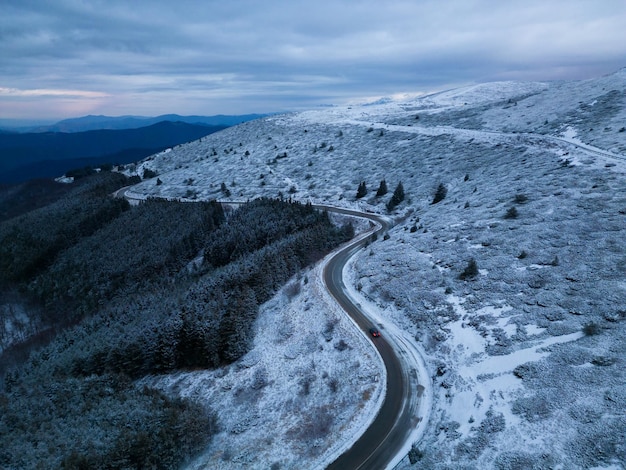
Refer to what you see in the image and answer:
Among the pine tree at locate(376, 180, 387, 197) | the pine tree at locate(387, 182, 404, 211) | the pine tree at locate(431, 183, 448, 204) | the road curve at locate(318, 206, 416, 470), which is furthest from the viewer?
the pine tree at locate(376, 180, 387, 197)

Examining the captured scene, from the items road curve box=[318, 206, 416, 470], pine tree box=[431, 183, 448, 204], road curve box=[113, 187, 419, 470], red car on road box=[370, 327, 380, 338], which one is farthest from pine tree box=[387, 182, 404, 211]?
red car on road box=[370, 327, 380, 338]

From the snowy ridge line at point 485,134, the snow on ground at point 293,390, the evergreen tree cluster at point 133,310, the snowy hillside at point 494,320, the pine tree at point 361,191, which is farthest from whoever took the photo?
the pine tree at point 361,191

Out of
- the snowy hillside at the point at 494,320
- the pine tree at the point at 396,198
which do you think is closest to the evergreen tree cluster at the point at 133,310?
the snowy hillside at the point at 494,320

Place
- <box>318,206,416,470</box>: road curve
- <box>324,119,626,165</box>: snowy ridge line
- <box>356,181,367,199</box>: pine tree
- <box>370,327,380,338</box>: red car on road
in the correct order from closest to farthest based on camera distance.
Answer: <box>318,206,416,470</box>: road curve
<box>370,327,380,338</box>: red car on road
<box>324,119,626,165</box>: snowy ridge line
<box>356,181,367,199</box>: pine tree

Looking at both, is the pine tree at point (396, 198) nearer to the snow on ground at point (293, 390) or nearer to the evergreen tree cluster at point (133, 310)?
the evergreen tree cluster at point (133, 310)

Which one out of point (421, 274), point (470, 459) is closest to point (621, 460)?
point (470, 459)

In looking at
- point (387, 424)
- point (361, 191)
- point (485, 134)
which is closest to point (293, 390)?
point (387, 424)

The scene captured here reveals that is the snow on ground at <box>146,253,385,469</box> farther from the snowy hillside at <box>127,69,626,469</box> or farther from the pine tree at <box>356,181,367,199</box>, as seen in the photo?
the pine tree at <box>356,181,367,199</box>
